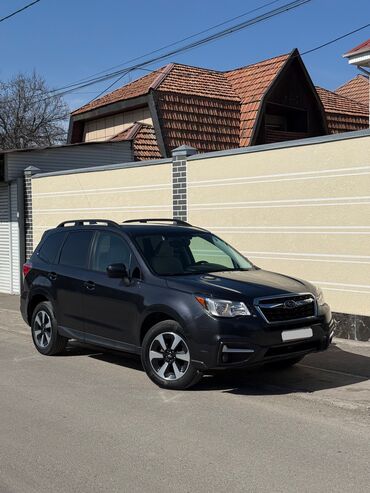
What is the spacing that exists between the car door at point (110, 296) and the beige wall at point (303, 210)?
3.37 m

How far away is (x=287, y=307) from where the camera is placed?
6.12m

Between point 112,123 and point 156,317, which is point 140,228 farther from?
point 112,123

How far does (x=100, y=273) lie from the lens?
724 centimetres

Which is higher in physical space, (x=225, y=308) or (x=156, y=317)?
(x=225, y=308)

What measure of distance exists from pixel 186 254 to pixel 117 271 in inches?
36.2

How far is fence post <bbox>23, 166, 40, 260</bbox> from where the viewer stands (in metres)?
15.0

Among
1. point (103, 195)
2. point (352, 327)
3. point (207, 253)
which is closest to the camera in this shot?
point (207, 253)

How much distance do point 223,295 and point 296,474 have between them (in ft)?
7.05

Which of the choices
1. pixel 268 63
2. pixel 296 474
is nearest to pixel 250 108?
pixel 268 63

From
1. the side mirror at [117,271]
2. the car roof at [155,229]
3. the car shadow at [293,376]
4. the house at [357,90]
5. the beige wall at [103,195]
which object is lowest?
the car shadow at [293,376]

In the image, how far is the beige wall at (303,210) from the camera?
8.77 metres

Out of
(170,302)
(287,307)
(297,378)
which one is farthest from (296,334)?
(170,302)

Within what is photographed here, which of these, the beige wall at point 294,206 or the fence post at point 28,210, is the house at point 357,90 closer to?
Result: the fence post at point 28,210

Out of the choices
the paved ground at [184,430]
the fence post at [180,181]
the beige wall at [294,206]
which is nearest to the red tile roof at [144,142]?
the beige wall at [294,206]
